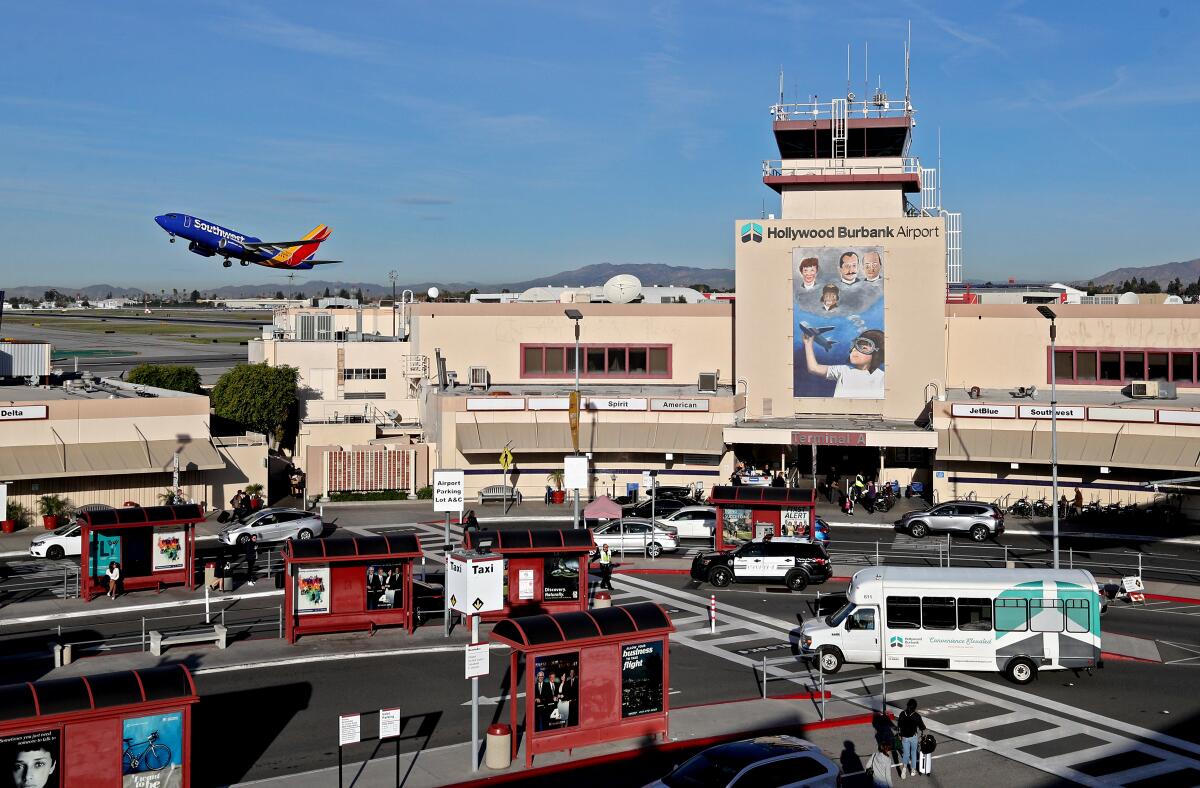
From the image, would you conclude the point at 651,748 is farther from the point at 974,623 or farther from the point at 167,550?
the point at 167,550

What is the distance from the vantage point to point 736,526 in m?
42.2

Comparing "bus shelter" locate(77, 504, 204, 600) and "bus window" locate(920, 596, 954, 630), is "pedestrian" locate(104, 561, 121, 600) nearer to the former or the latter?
"bus shelter" locate(77, 504, 204, 600)

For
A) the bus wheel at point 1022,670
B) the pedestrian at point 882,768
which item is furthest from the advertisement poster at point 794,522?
the pedestrian at point 882,768

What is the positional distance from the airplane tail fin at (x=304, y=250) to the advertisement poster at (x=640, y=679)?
46.8 metres

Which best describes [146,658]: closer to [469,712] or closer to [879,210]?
[469,712]

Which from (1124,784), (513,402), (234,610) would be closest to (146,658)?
(234,610)

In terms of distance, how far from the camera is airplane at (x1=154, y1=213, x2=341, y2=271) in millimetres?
58553

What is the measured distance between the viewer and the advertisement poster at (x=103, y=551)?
116 feet

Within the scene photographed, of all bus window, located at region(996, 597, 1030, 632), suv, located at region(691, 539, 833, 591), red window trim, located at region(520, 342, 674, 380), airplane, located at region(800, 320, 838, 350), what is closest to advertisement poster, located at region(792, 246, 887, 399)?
airplane, located at region(800, 320, 838, 350)

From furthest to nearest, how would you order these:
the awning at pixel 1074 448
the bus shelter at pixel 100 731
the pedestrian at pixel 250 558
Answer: the awning at pixel 1074 448, the pedestrian at pixel 250 558, the bus shelter at pixel 100 731

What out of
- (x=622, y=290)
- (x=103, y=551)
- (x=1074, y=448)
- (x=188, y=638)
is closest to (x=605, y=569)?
(x=188, y=638)

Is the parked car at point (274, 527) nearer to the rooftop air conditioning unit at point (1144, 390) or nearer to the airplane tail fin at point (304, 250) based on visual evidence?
the airplane tail fin at point (304, 250)

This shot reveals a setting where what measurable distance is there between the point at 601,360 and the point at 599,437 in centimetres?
737

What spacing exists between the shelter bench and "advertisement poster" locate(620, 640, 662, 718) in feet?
38.4
